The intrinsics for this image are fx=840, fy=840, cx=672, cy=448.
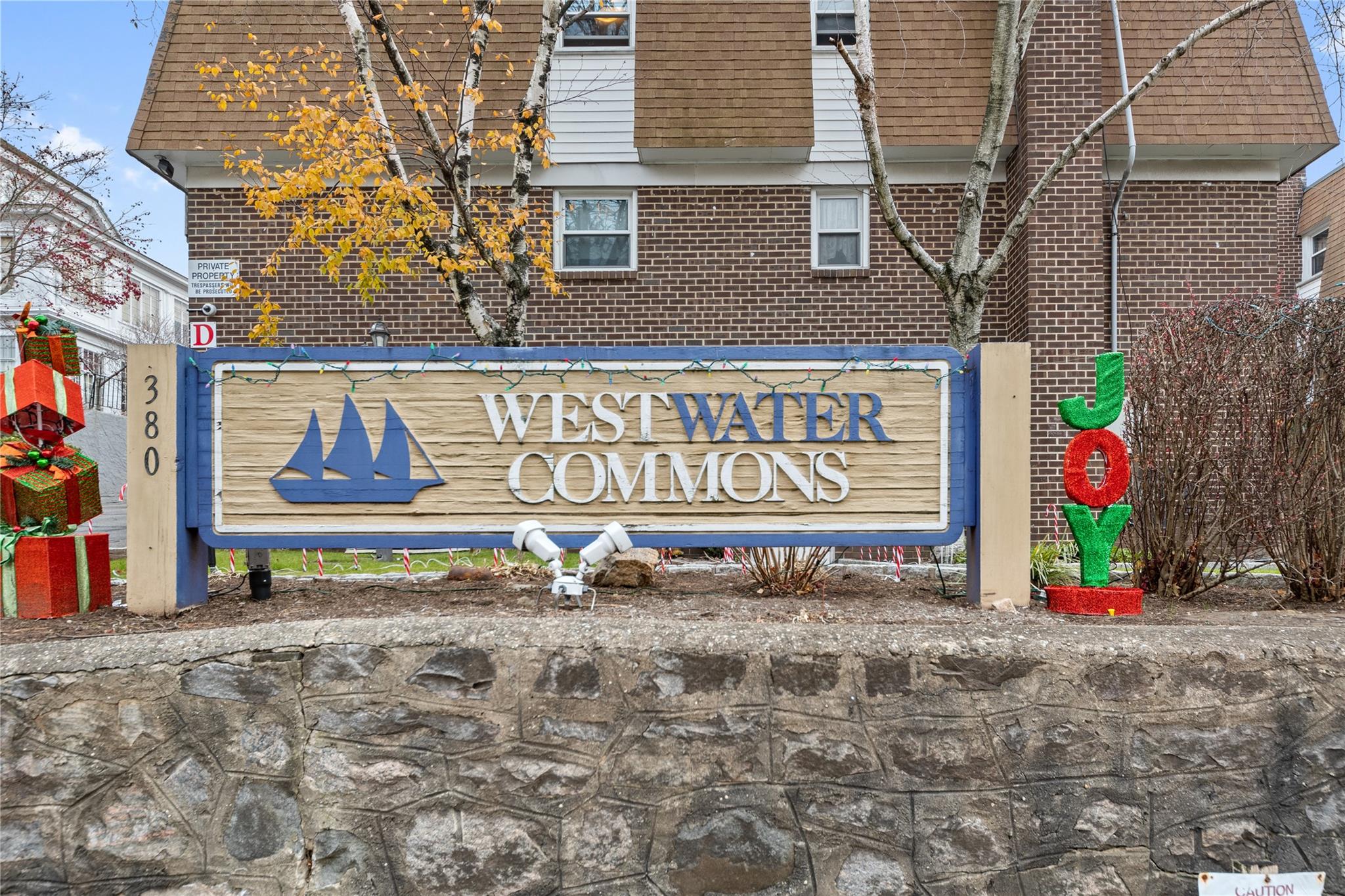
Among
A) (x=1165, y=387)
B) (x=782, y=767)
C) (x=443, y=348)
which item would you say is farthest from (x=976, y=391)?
(x=443, y=348)

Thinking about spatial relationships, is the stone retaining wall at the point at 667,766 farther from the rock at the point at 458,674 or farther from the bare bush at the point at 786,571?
the bare bush at the point at 786,571

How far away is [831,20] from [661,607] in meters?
9.62

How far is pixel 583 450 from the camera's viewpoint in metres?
4.03

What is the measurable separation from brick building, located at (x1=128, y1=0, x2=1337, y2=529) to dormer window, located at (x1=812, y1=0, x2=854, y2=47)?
48 mm

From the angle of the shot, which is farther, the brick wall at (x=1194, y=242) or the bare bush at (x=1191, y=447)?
the brick wall at (x=1194, y=242)

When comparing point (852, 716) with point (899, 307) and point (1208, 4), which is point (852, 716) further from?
point (1208, 4)

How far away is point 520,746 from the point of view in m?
3.08

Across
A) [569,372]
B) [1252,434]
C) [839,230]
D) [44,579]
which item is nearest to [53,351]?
[44,579]

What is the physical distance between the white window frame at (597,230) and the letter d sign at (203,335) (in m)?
3.99

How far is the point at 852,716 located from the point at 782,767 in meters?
0.32

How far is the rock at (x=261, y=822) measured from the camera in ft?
10.0

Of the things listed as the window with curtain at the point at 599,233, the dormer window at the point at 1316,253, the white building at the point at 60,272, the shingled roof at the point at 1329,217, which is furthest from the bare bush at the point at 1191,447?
the dormer window at the point at 1316,253

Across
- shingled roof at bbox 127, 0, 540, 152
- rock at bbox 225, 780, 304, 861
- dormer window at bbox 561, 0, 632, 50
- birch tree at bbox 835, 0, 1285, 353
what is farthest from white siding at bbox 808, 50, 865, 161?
rock at bbox 225, 780, 304, 861

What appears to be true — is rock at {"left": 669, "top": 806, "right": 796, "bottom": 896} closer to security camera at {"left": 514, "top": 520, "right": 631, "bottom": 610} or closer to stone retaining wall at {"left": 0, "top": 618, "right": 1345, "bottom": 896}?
stone retaining wall at {"left": 0, "top": 618, "right": 1345, "bottom": 896}
